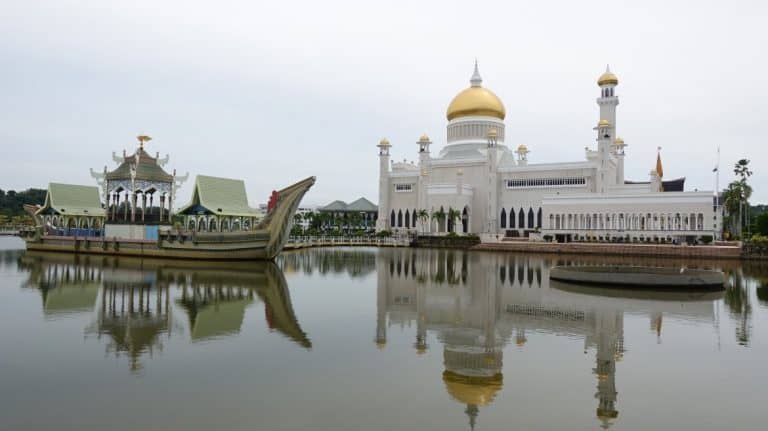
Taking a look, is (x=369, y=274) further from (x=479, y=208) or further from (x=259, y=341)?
(x=479, y=208)

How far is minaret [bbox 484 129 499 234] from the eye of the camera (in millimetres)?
62909

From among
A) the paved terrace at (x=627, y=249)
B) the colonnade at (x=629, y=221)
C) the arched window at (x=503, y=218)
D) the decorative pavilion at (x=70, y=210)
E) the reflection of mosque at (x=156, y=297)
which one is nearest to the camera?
the reflection of mosque at (x=156, y=297)

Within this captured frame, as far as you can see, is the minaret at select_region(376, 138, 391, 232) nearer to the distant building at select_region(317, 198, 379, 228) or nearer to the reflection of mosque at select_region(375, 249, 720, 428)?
the distant building at select_region(317, 198, 379, 228)

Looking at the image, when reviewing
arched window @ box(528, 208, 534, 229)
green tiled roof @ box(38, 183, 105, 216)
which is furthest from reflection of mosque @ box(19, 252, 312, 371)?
arched window @ box(528, 208, 534, 229)

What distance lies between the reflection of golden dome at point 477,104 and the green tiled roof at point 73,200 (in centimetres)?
4122

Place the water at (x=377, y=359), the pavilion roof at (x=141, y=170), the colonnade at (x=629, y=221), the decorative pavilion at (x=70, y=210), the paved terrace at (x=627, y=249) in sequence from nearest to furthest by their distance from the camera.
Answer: the water at (x=377, y=359)
the pavilion roof at (x=141, y=170)
the paved terrace at (x=627, y=249)
the decorative pavilion at (x=70, y=210)
the colonnade at (x=629, y=221)

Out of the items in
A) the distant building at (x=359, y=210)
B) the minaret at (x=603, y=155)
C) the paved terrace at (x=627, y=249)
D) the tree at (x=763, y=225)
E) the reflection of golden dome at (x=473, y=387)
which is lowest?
the reflection of golden dome at (x=473, y=387)

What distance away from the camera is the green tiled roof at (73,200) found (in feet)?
156

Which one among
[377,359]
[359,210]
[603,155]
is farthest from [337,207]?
[377,359]

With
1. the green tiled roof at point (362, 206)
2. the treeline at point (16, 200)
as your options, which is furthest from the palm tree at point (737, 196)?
the treeline at point (16, 200)

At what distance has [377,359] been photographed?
10469 mm

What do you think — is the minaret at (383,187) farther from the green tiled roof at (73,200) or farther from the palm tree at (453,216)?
the green tiled roof at (73,200)

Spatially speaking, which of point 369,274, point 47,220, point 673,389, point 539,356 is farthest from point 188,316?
point 47,220

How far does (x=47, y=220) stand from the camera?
158 ft
